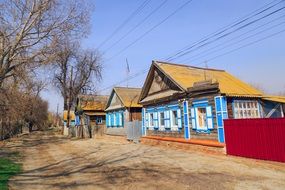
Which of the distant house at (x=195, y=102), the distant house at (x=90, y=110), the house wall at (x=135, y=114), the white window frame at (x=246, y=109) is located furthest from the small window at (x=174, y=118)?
the distant house at (x=90, y=110)

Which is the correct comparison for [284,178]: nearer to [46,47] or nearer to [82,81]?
[46,47]

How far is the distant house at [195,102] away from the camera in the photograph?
50.7ft

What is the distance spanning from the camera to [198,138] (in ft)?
55.3

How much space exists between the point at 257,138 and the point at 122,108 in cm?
1918

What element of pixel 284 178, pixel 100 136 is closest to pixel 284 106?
pixel 284 178

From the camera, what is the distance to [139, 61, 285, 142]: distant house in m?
15.5

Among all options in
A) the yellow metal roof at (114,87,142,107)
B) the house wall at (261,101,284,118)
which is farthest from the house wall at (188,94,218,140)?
the yellow metal roof at (114,87,142,107)

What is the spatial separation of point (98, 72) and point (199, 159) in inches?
1253

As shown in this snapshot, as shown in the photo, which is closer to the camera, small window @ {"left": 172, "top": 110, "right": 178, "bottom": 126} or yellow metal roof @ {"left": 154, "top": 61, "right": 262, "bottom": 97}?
yellow metal roof @ {"left": 154, "top": 61, "right": 262, "bottom": 97}

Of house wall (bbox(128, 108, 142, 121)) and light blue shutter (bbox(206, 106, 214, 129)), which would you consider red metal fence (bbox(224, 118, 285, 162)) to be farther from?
house wall (bbox(128, 108, 142, 121))

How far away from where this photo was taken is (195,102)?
16969 mm

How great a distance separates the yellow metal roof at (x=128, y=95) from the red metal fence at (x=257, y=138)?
16.2m

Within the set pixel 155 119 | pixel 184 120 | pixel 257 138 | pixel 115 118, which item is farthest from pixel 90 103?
pixel 257 138

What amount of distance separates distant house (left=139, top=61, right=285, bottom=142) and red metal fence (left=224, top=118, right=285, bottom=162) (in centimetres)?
100
